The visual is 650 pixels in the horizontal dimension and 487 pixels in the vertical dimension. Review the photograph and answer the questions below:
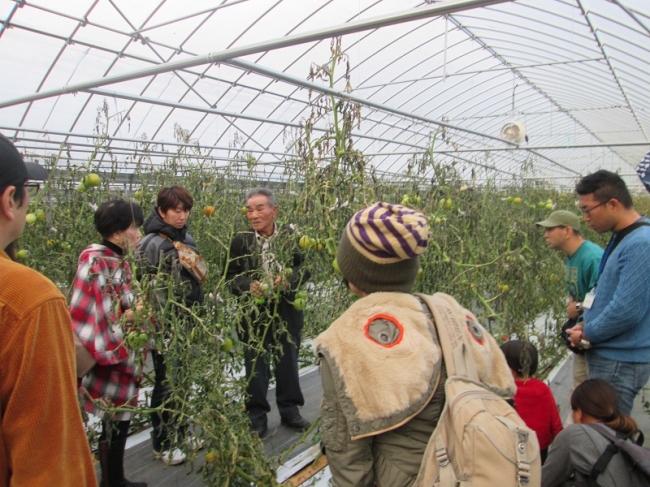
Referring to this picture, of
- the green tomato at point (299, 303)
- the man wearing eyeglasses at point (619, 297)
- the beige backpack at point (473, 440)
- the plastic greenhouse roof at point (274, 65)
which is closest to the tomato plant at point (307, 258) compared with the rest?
the green tomato at point (299, 303)

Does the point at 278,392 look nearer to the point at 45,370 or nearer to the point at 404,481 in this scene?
the point at 404,481

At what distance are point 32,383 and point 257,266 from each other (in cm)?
148

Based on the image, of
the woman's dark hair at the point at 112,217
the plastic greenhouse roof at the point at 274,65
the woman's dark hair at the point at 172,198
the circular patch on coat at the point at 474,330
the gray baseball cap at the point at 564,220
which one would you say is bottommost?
the circular patch on coat at the point at 474,330

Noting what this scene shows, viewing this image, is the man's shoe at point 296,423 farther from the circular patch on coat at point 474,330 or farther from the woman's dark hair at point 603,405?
the circular patch on coat at point 474,330

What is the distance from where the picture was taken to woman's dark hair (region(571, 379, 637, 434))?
1690 millimetres

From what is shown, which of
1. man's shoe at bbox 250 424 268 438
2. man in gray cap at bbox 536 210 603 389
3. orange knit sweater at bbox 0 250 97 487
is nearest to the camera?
orange knit sweater at bbox 0 250 97 487

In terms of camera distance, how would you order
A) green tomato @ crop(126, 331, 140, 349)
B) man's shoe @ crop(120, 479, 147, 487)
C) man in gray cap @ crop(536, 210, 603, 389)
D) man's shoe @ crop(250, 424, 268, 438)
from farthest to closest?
man's shoe @ crop(250, 424, 268, 438), man in gray cap @ crop(536, 210, 603, 389), man's shoe @ crop(120, 479, 147, 487), green tomato @ crop(126, 331, 140, 349)

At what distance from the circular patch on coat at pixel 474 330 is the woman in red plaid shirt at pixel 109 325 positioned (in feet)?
3.56

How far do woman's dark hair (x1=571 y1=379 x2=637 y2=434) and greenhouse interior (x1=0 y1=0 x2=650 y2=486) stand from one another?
41 centimetres

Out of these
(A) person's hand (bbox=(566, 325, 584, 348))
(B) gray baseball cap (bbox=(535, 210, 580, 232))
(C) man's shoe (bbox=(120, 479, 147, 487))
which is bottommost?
(C) man's shoe (bbox=(120, 479, 147, 487))

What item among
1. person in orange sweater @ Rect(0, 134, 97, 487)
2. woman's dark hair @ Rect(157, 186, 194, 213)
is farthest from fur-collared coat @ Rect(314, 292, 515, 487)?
woman's dark hair @ Rect(157, 186, 194, 213)

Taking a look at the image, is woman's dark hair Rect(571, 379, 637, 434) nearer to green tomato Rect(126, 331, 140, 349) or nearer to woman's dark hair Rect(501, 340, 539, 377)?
woman's dark hair Rect(501, 340, 539, 377)

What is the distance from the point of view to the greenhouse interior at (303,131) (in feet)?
5.41

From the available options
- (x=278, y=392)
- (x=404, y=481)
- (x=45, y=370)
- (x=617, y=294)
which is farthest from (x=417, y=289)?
(x=45, y=370)
